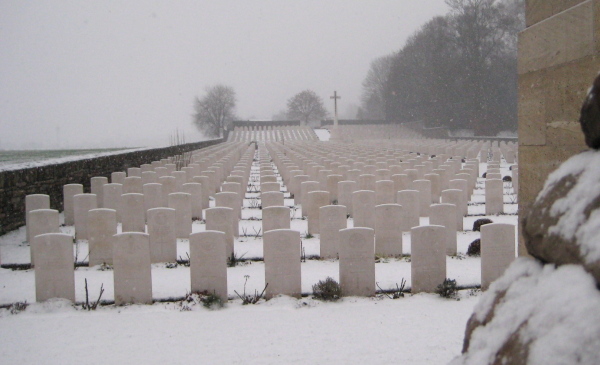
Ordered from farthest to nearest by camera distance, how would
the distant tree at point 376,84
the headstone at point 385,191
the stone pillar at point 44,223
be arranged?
the distant tree at point 376,84 → the headstone at point 385,191 → the stone pillar at point 44,223

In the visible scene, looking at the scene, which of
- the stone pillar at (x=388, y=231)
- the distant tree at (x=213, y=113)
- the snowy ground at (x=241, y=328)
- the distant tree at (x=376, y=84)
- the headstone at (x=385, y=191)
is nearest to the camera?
the snowy ground at (x=241, y=328)

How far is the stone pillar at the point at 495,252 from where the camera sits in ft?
19.3

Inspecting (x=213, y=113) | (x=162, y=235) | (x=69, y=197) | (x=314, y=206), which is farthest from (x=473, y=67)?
(x=162, y=235)

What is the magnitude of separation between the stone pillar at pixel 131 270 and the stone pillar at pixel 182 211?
3.12 metres

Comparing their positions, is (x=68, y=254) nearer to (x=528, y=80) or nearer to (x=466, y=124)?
(x=528, y=80)

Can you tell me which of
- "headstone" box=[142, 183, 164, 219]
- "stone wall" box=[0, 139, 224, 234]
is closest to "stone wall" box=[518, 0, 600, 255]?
"headstone" box=[142, 183, 164, 219]

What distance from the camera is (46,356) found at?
4332mm

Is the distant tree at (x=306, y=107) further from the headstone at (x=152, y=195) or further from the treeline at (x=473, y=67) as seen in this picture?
the headstone at (x=152, y=195)

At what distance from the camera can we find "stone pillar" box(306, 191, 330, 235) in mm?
8945

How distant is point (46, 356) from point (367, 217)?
5304 millimetres

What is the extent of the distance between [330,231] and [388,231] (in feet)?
2.48

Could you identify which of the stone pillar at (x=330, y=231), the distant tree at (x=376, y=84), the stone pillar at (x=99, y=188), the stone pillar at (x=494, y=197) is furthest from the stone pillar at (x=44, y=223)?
the distant tree at (x=376, y=84)

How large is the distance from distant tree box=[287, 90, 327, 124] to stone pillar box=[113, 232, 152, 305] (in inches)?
3005

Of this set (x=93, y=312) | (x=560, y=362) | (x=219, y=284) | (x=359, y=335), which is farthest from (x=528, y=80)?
(x=93, y=312)
